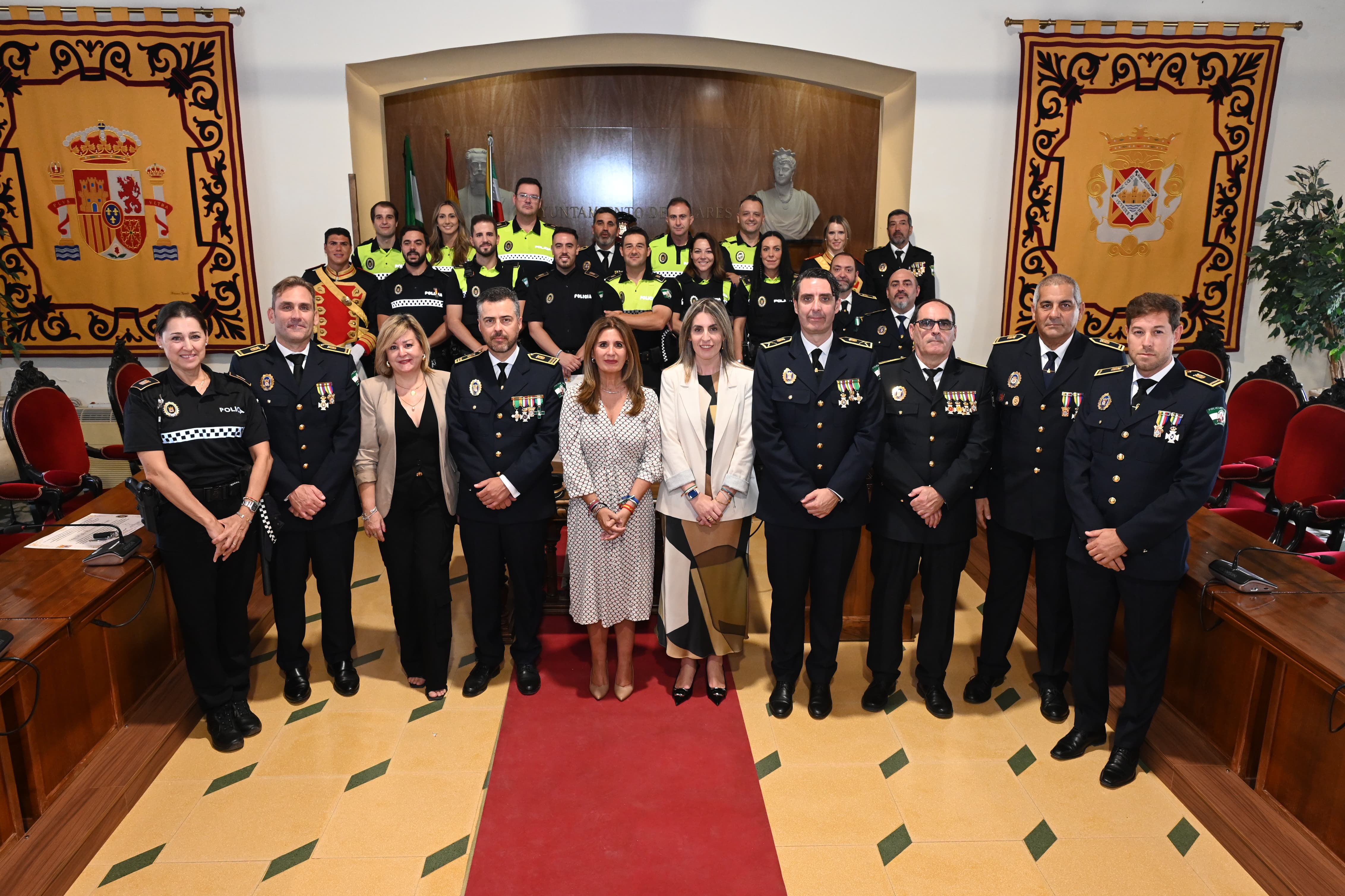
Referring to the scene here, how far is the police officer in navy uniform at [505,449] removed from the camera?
3.38 m

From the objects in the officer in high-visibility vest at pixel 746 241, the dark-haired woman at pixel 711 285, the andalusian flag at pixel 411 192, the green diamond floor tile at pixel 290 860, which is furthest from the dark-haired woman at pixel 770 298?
the green diamond floor tile at pixel 290 860

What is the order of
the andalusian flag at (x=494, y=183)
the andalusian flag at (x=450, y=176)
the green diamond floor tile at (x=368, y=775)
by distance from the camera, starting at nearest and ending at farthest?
1. the green diamond floor tile at (x=368, y=775)
2. the andalusian flag at (x=494, y=183)
3. the andalusian flag at (x=450, y=176)

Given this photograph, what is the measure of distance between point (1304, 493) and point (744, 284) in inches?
120

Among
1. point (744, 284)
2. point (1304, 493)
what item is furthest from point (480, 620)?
point (1304, 493)

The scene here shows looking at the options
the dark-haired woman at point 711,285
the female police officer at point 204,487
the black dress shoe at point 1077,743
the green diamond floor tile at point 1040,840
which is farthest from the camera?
the dark-haired woman at point 711,285

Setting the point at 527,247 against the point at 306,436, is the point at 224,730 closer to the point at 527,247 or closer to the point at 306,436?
the point at 306,436

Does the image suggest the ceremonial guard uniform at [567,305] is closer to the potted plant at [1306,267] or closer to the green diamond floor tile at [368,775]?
the green diamond floor tile at [368,775]

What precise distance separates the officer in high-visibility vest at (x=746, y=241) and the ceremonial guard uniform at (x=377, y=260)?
2070 mm

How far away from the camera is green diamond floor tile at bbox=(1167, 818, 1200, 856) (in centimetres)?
279

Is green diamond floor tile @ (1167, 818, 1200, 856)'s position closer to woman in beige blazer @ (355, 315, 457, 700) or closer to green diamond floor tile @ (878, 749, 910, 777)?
green diamond floor tile @ (878, 749, 910, 777)

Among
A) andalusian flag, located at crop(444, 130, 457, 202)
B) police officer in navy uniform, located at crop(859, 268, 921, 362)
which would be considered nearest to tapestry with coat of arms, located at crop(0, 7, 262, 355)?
andalusian flag, located at crop(444, 130, 457, 202)

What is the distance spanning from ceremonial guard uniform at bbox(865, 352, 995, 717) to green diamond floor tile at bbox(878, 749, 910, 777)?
34 cm

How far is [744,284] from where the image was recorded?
5.26 m

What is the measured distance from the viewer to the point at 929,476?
3.31 m
